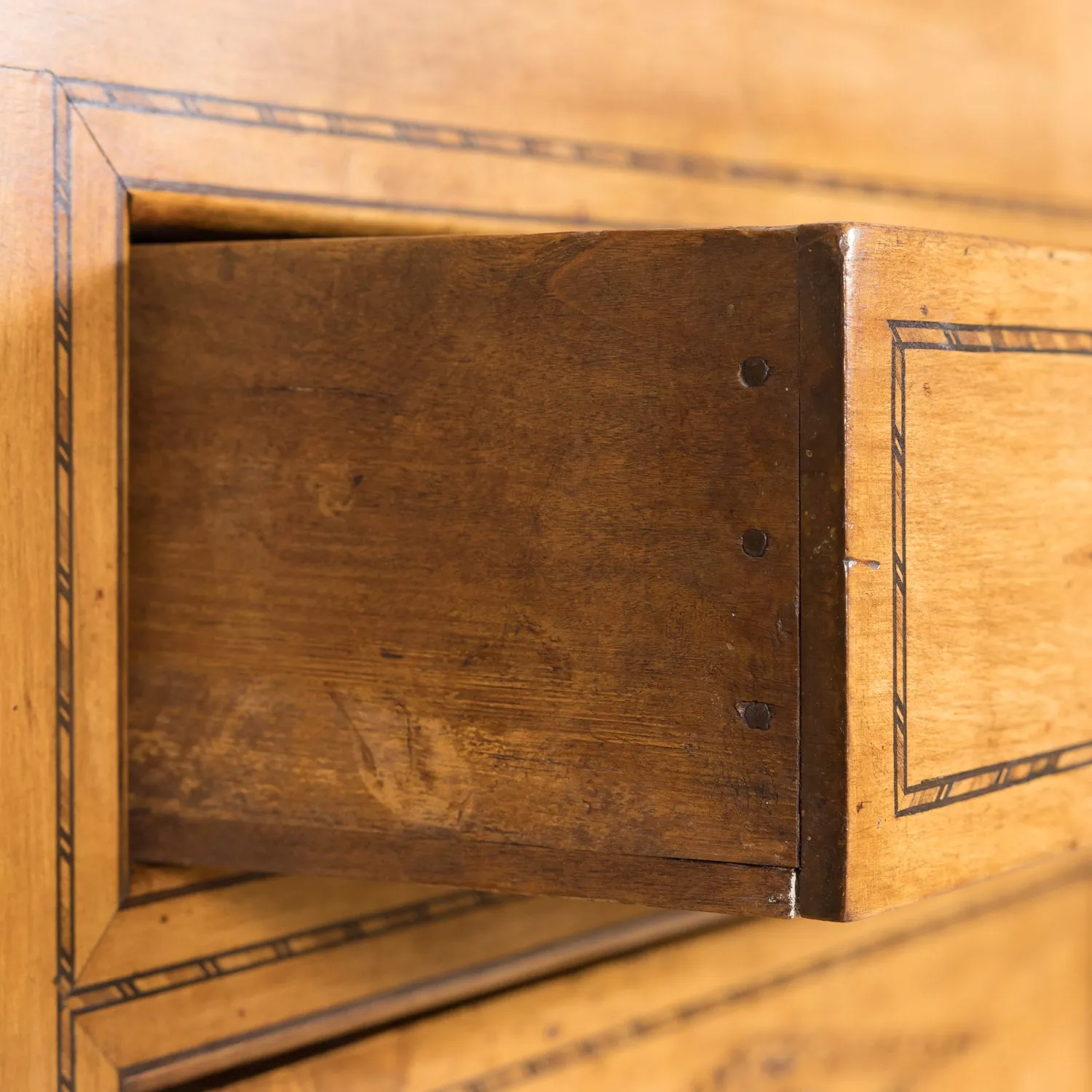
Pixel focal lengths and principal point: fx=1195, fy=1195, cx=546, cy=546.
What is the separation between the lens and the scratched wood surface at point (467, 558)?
50 centimetres

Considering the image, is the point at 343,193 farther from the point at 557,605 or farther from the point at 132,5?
the point at 557,605

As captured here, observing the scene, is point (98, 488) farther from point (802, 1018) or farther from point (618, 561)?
point (802, 1018)

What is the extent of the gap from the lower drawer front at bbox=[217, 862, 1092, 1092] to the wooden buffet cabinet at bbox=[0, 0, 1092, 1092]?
1 centimetres

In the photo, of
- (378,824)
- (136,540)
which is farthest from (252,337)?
(378,824)

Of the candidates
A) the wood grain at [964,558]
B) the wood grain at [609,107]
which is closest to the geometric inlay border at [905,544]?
the wood grain at [964,558]

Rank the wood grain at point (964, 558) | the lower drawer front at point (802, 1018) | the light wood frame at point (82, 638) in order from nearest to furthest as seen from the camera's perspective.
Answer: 1. the wood grain at point (964, 558)
2. the light wood frame at point (82, 638)
3. the lower drawer front at point (802, 1018)

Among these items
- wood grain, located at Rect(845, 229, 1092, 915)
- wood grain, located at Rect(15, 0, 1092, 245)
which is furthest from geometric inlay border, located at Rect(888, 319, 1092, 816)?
wood grain, located at Rect(15, 0, 1092, 245)

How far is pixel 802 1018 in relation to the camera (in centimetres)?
100

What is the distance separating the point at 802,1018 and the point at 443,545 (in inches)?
25.9

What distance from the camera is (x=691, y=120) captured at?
Result: 0.85 m

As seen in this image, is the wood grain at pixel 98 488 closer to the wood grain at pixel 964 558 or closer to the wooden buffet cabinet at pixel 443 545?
the wooden buffet cabinet at pixel 443 545

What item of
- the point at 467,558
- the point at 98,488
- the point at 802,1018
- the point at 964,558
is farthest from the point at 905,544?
the point at 802,1018

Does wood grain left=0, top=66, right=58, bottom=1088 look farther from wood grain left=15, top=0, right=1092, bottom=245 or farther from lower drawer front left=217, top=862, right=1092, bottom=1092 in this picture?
lower drawer front left=217, top=862, right=1092, bottom=1092

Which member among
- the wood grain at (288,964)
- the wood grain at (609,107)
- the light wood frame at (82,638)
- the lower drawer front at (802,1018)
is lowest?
the lower drawer front at (802,1018)
